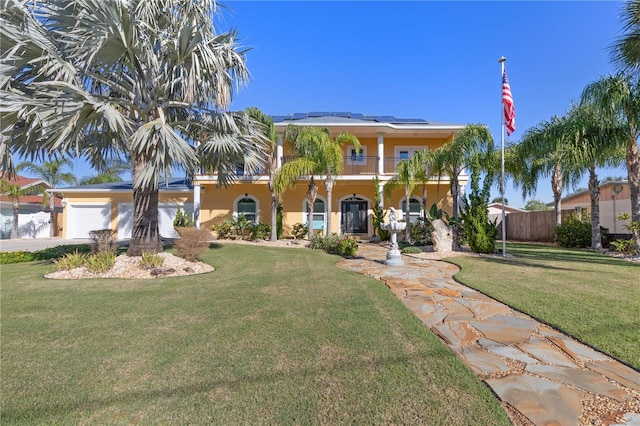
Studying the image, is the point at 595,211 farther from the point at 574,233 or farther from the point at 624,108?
the point at 624,108

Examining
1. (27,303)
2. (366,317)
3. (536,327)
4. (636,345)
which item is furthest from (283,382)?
(27,303)

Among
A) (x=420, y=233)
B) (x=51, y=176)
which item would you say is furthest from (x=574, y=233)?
(x=51, y=176)

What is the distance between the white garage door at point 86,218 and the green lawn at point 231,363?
15.1 m

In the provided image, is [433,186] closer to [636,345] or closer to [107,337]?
[636,345]

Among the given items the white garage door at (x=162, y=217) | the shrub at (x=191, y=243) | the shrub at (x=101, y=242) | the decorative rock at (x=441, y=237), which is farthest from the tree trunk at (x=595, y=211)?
the white garage door at (x=162, y=217)

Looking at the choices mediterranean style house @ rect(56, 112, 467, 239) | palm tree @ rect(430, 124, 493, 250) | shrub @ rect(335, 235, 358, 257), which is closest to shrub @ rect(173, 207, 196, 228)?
mediterranean style house @ rect(56, 112, 467, 239)

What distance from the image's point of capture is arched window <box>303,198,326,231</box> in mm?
Answer: 16797

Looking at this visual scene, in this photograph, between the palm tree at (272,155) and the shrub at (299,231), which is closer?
the palm tree at (272,155)

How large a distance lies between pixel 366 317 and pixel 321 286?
1.81 m

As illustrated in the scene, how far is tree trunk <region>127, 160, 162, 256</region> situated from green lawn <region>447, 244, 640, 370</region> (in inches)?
315

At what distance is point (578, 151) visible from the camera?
32.9ft

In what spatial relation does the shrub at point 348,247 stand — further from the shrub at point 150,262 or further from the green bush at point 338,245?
the shrub at point 150,262

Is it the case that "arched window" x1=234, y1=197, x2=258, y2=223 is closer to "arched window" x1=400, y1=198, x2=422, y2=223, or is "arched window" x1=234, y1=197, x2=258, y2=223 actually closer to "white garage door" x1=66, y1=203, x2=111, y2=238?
"white garage door" x1=66, y1=203, x2=111, y2=238

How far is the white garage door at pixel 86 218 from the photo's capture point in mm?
18125
